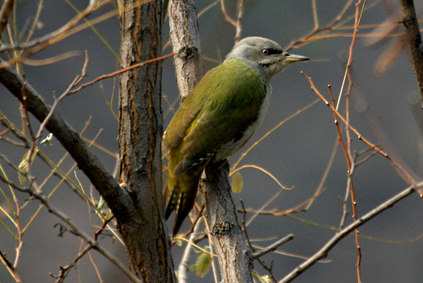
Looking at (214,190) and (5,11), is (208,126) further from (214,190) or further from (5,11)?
(5,11)

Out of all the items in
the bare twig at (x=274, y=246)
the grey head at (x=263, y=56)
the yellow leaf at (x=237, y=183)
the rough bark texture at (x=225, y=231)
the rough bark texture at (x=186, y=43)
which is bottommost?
the bare twig at (x=274, y=246)

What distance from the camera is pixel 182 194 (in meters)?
3.33

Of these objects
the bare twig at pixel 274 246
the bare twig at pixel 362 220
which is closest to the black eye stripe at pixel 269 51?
the bare twig at pixel 274 246

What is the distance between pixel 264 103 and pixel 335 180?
2.74 meters

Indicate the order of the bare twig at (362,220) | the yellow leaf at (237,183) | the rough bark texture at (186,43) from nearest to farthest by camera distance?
the bare twig at (362,220), the yellow leaf at (237,183), the rough bark texture at (186,43)

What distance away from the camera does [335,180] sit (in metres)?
6.04

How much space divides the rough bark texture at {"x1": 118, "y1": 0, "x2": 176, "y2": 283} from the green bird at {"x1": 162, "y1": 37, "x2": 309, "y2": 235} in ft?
2.49

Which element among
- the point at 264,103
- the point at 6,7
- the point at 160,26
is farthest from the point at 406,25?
the point at 264,103

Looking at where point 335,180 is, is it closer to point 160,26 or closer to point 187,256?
point 187,256

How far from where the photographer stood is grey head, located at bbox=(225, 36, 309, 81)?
13.1 ft

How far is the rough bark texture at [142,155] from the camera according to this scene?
242 cm

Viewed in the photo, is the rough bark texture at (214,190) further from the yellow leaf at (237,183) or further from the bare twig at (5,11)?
the bare twig at (5,11)

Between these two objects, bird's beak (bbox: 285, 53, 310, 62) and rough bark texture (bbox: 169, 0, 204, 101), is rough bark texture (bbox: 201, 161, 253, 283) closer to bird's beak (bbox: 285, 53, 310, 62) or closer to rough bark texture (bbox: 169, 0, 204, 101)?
rough bark texture (bbox: 169, 0, 204, 101)

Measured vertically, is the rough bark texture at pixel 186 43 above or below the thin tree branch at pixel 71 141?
above
